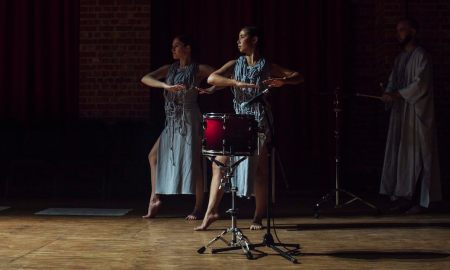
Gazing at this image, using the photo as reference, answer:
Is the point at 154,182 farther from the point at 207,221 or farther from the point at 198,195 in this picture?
the point at 207,221

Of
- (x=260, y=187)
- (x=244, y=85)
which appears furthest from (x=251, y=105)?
(x=260, y=187)

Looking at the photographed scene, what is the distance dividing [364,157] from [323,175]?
0.48 metres

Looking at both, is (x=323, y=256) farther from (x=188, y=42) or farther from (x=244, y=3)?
(x=244, y=3)

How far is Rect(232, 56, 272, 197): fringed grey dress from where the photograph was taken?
17.9 ft

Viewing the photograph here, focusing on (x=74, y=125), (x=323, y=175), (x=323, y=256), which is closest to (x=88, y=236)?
(x=323, y=256)

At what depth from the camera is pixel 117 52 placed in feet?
26.7

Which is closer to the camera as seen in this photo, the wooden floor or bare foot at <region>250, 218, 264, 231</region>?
the wooden floor

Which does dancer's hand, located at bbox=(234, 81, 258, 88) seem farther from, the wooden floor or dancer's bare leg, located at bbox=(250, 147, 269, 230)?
the wooden floor

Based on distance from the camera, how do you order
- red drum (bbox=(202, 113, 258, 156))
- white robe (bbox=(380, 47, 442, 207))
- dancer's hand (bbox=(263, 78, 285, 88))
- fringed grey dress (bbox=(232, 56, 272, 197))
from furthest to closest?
1. white robe (bbox=(380, 47, 442, 207))
2. fringed grey dress (bbox=(232, 56, 272, 197))
3. dancer's hand (bbox=(263, 78, 285, 88))
4. red drum (bbox=(202, 113, 258, 156))

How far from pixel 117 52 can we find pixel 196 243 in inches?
143

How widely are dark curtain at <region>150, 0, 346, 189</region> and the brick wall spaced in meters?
0.15

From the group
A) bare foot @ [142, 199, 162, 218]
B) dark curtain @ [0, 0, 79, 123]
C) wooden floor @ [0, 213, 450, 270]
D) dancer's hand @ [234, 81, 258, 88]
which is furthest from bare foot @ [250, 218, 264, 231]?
dark curtain @ [0, 0, 79, 123]

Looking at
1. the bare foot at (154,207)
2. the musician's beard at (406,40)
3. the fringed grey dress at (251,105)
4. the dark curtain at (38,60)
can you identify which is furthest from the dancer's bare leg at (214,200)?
the dark curtain at (38,60)

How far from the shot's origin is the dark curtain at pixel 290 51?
823cm
